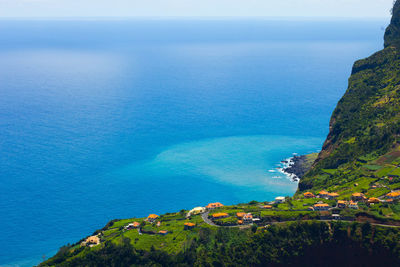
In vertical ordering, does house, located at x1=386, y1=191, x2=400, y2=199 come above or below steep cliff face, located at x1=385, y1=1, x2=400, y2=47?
below

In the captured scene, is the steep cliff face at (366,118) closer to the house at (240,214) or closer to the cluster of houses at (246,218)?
the house at (240,214)

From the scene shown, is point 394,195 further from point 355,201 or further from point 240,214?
point 240,214

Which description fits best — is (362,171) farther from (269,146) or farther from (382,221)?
(269,146)

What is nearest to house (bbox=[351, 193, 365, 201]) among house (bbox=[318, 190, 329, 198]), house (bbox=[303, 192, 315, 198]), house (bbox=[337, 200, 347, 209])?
house (bbox=[337, 200, 347, 209])

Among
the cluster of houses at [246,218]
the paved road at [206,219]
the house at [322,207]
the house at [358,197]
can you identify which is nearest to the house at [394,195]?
the house at [358,197]

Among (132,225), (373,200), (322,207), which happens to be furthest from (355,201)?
(132,225)

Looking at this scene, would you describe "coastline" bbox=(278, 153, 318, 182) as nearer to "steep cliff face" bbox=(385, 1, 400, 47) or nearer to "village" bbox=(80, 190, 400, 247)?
"village" bbox=(80, 190, 400, 247)
